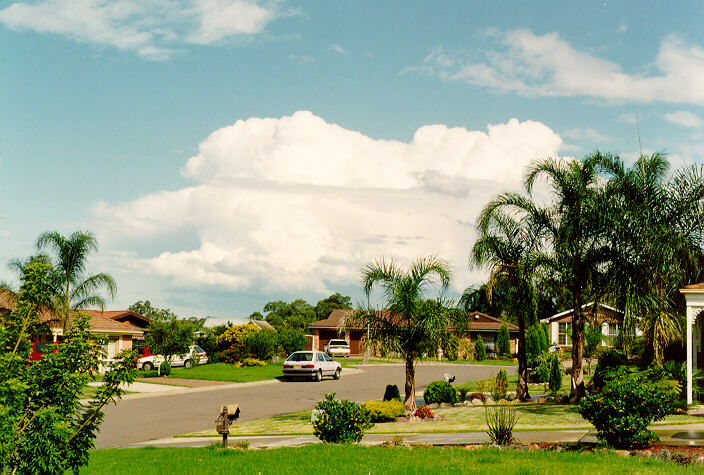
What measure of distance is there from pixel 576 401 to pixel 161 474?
14.6 meters

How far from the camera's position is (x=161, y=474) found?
36.4 ft

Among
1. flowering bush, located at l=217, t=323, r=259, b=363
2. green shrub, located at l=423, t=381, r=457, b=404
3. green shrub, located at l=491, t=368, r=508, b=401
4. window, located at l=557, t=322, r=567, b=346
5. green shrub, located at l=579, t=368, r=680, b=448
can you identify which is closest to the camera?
Answer: green shrub, located at l=579, t=368, r=680, b=448

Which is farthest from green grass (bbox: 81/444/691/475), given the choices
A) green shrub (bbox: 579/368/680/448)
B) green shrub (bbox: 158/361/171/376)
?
green shrub (bbox: 158/361/171/376)

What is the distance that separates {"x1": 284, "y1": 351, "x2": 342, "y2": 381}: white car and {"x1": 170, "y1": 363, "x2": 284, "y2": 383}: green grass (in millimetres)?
1515

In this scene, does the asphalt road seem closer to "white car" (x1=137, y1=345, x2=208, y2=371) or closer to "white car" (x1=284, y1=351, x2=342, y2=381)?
"white car" (x1=284, y1=351, x2=342, y2=381)

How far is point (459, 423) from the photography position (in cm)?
1891

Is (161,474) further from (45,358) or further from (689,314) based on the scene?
(689,314)

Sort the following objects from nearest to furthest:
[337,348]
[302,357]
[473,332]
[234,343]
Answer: [302,357]
[234,343]
[337,348]
[473,332]

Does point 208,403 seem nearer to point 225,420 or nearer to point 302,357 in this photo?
point 302,357

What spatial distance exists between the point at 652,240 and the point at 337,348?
144 ft

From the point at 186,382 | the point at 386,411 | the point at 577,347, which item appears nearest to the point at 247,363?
the point at 186,382

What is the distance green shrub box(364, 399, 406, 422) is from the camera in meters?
19.6

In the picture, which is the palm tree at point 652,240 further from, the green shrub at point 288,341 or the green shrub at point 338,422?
the green shrub at point 288,341

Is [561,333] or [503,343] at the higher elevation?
[561,333]
